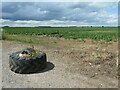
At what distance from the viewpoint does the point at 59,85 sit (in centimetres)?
609

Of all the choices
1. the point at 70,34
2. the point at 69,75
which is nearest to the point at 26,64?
the point at 69,75

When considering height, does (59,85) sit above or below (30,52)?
below

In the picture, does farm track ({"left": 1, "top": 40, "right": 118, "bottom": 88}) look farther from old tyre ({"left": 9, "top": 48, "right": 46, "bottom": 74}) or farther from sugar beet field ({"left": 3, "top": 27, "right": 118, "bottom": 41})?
sugar beet field ({"left": 3, "top": 27, "right": 118, "bottom": 41})

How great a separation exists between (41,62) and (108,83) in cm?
231

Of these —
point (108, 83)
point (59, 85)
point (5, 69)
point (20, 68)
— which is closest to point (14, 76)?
point (20, 68)

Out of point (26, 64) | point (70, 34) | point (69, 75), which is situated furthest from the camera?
point (70, 34)

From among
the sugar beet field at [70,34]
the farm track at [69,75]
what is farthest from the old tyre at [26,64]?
the sugar beet field at [70,34]

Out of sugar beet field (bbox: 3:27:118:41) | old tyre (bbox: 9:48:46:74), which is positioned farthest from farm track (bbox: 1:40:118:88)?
sugar beet field (bbox: 3:27:118:41)

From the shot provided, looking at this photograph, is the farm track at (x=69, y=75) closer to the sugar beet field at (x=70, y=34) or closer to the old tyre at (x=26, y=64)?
the old tyre at (x=26, y=64)

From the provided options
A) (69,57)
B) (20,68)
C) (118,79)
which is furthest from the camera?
(69,57)

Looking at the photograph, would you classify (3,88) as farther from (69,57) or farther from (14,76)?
(69,57)

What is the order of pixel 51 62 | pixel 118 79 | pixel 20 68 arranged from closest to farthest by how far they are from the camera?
1. pixel 118 79
2. pixel 20 68
3. pixel 51 62

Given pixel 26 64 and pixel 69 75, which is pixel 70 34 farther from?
pixel 69 75

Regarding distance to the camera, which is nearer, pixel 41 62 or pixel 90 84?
pixel 90 84
